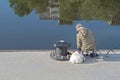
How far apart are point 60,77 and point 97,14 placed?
10.2m

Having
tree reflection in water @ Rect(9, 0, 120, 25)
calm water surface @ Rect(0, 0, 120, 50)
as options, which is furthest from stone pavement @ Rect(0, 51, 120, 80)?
tree reflection in water @ Rect(9, 0, 120, 25)

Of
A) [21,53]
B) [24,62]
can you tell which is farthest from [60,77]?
[21,53]

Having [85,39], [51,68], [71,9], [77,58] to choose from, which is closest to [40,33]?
[71,9]

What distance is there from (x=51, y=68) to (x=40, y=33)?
7318 millimetres

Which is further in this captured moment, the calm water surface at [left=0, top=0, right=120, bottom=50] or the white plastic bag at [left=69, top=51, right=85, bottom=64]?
the calm water surface at [left=0, top=0, right=120, bottom=50]

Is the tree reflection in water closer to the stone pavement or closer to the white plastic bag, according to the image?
the stone pavement

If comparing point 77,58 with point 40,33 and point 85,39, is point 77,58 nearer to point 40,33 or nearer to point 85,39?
point 85,39

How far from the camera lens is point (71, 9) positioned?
57.2ft

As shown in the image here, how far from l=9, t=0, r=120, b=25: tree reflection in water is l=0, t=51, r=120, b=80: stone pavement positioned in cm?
823

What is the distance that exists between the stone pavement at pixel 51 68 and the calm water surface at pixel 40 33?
192 inches

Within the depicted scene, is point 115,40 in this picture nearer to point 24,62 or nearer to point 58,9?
point 58,9

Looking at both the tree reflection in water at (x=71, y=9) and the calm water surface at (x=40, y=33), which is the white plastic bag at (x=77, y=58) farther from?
the tree reflection in water at (x=71, y=9)

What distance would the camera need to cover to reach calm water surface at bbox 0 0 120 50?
13.2 m

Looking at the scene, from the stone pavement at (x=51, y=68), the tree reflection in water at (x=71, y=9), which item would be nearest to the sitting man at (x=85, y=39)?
the stone pavement at (x=51, y=68)
